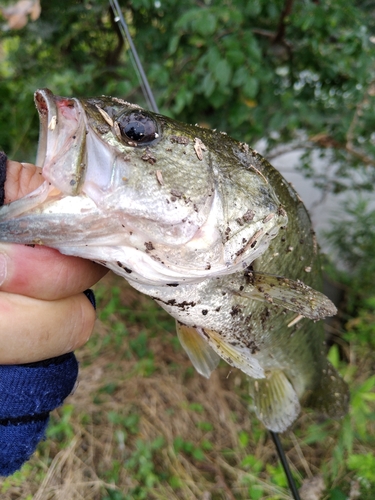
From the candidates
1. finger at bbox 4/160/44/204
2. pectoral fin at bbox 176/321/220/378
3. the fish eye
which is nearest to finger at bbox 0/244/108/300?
finger at bbox 4/160/44/204

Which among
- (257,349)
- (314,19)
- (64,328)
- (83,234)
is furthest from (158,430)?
(314,19)

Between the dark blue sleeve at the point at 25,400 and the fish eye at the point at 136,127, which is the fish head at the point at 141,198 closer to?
the fish eye at the point at 136,127

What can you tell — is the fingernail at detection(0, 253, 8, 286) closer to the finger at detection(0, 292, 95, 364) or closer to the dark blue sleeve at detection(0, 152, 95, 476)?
the finger at detection(0, 292, 95, 364)

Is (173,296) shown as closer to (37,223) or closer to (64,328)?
(64,328)

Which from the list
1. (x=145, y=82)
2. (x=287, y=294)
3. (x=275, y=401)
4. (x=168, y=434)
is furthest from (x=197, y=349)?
(x=168, y=434)

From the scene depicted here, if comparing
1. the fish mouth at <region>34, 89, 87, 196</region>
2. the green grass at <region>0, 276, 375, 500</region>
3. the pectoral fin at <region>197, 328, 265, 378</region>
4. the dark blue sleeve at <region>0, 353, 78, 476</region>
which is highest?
the fish mouth at <region>34, 89, 87, 196</region>

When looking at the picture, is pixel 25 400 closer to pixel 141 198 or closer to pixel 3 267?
pixel 3 267
